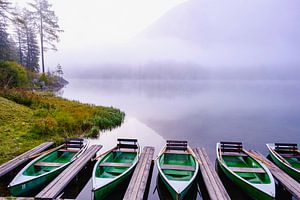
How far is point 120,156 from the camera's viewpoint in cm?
862

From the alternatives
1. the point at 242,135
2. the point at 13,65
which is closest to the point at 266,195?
the point at 242,135

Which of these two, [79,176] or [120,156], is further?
[120,156]

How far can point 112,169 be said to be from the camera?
7395mm

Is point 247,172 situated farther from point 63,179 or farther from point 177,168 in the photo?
point 63,179

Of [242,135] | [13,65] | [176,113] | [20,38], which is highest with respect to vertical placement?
[20,38]

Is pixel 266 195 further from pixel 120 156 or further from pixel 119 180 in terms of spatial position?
pixel 120 156

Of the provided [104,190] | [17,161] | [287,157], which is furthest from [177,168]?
[17,161]

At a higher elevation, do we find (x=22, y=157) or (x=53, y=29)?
(x=53, y=29)

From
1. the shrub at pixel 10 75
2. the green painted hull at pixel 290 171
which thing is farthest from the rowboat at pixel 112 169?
the shrub at pixel 10 75

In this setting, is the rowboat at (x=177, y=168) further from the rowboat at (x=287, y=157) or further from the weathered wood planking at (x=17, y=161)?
the weathered wood planking at (x=17, y=161)

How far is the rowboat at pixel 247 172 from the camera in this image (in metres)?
5.69

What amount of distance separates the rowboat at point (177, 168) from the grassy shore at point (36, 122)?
5.94 m

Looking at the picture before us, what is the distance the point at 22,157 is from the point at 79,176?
2250 mm

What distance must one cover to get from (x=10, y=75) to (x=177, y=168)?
18.6 meters
